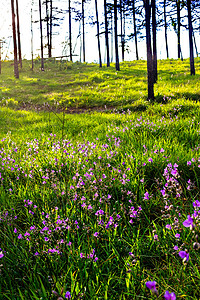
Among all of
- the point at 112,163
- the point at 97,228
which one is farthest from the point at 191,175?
the point at 97,228

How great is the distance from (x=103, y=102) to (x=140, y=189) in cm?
932

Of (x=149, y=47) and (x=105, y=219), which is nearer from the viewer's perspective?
(x=105, y=219)

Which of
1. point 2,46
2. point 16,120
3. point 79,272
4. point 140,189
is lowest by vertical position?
point 79,272

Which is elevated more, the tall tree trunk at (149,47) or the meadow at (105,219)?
the tall tree trunk at (149,47)

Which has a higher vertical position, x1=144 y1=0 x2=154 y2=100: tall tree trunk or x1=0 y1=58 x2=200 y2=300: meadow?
x1=144 y1=0 x2=154 y2=100: tall tree trunk

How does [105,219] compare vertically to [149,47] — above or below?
below

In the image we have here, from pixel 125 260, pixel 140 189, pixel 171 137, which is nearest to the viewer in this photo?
pixel 125 260

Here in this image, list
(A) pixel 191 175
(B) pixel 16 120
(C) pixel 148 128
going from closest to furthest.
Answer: (A) pixel 191 175 → (C) pixel 148 128 → (B) pixel 16 120

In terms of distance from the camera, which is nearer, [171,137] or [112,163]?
[112,163]

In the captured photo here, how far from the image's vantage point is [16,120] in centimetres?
926

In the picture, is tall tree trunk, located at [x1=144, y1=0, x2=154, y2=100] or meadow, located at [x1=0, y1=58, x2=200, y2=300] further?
tall tree trunk, located at [x1=144, y1=0, x2=154, y2=100]

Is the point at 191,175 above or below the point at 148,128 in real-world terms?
below

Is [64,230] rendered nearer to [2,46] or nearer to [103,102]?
[103,102]

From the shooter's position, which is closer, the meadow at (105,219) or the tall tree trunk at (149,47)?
the meadow at (105,219)
